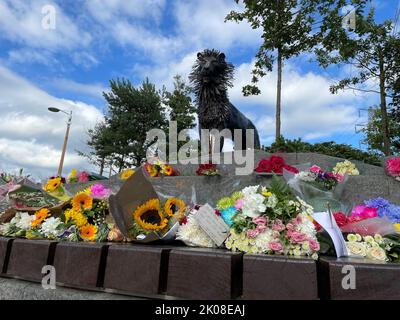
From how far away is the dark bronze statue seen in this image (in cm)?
777

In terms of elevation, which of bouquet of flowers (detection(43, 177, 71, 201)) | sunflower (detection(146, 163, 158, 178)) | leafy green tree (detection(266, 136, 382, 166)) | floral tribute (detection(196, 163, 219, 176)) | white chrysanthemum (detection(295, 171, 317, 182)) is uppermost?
leafy green tree (detection(266, 136, 382, 166))

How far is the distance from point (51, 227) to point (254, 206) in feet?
5.32

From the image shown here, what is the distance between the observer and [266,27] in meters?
13.2

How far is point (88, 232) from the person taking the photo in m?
2.39

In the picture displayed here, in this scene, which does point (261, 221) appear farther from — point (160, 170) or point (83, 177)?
point (83, 177)

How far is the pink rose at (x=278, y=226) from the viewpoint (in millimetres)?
1792

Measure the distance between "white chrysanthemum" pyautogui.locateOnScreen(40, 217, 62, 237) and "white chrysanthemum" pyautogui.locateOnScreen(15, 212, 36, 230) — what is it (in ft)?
0.69

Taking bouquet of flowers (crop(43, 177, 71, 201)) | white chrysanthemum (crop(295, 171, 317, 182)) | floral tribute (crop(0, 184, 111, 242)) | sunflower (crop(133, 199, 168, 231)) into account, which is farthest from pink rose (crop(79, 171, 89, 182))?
sunflower (crop(133, 199, 168, 231))

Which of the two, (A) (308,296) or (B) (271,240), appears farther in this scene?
(B) (271,240)

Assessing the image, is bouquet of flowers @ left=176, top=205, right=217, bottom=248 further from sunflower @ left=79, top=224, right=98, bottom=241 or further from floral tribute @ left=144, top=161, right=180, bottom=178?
floral tribute @ left=144, top=161, right=180, bottom=178

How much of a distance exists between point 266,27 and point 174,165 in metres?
8.93

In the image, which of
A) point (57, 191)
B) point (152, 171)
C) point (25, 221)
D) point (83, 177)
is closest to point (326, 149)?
point (152, 171)
